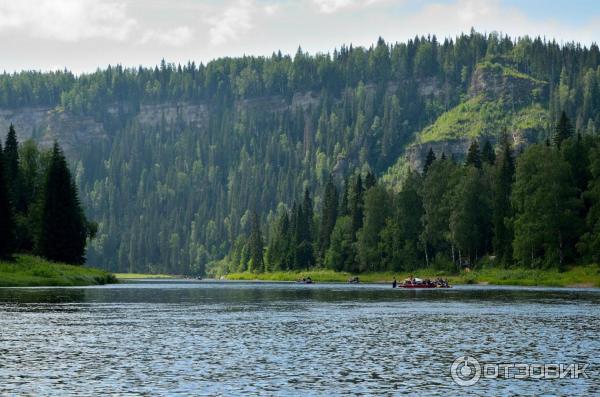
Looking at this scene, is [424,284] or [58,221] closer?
[58,221]

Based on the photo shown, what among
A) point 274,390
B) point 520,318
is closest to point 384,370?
point 274,390

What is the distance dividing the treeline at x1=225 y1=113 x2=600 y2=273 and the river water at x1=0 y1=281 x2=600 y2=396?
5691 cm

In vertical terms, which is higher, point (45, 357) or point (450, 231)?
point (450, 231)

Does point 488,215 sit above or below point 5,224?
above

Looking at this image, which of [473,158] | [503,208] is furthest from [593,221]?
[473,158]

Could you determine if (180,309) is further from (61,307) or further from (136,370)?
(136,370)

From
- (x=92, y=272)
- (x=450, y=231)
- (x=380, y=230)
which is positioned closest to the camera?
(x=92, y=272)

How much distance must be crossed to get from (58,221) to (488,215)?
75.1 m

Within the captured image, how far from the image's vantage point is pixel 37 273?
11362 centimetres

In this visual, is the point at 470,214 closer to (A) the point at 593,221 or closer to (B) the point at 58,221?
(A) the point at 593,221

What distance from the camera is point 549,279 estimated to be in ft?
434

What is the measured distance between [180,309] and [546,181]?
72.9 meters

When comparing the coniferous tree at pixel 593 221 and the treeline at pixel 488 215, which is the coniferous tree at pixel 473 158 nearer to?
the treeline at pixel 488 215

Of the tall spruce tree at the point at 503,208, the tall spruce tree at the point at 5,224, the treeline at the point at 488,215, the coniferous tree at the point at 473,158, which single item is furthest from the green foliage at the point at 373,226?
the tall spruce tree at the point at 5,224
